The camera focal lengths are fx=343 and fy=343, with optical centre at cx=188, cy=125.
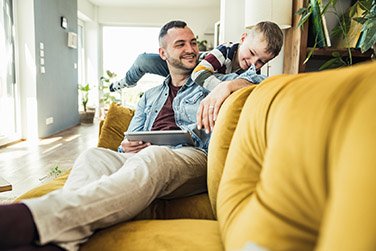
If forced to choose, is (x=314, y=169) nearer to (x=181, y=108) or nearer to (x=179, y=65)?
(x=181, y=108)

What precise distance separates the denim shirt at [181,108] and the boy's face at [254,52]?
11.6 inches

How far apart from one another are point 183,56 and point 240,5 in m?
2.24

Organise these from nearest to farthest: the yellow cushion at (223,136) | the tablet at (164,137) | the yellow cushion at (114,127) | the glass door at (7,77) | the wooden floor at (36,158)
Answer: the yellow cushion at (223,136)
the tablet at (164,137)
the yellow cushion at (114,127)
the wooden floor at (36,158)
the glass door at (7,77)

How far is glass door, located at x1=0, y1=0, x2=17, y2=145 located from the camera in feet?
14.7

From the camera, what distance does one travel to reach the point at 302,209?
562 millimetres

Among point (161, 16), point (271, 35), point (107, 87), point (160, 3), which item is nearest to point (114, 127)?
point (271, 35)

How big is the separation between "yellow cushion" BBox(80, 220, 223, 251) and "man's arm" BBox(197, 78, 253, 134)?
20.2 inches

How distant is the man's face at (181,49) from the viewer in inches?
80.0

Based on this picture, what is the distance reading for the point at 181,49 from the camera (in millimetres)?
2059

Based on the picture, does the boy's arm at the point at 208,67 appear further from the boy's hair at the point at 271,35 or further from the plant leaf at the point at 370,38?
the plant leaf at the point at 370,38

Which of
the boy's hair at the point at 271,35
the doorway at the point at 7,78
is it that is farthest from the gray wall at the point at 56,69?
the boy's hair at the point at 271,35

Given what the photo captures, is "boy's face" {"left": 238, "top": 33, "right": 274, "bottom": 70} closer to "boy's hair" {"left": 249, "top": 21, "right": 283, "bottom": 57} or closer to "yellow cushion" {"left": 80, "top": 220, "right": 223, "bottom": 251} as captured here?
"boy's hair" {"left": 249, "top": 21, "right": 283, "bottom": 57}

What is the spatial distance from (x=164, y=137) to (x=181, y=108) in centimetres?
35

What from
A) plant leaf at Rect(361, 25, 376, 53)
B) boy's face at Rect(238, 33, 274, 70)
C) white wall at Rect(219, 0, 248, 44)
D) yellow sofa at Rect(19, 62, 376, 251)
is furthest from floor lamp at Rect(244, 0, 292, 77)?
yellow sofa at Rect(19, 62, 376, 251)
